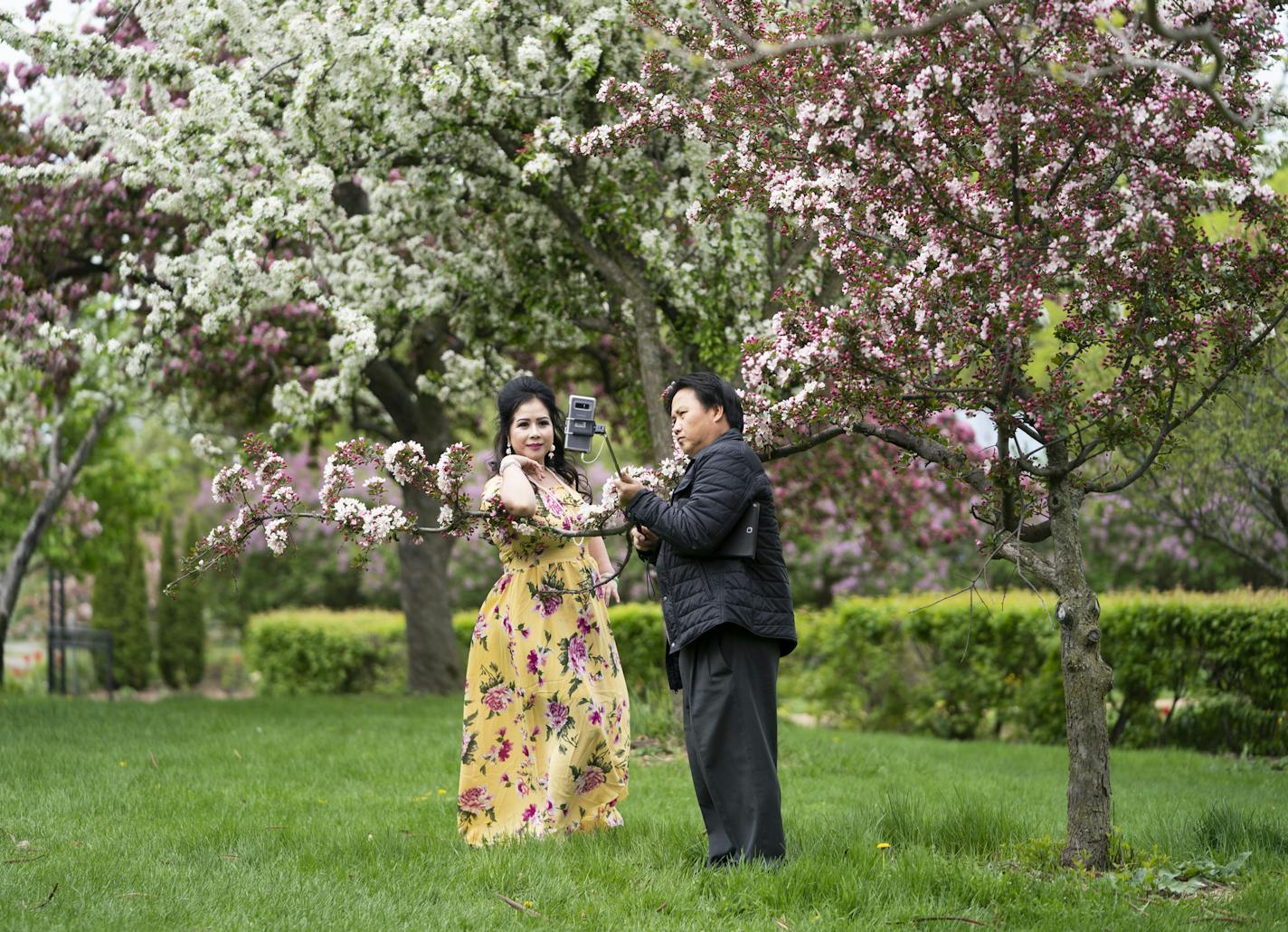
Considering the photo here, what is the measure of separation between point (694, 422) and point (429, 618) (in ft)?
29.7

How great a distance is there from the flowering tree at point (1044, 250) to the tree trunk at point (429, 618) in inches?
Result: 344

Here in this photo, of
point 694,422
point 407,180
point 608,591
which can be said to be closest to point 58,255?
point 407,180

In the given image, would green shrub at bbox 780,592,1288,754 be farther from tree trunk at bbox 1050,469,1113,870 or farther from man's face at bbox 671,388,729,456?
man's face at bbox 671,388,729,456

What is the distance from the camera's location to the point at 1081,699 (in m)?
4.75

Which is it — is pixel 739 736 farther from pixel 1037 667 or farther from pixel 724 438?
pixel 1037 667

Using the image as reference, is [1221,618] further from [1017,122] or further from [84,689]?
[84,689]

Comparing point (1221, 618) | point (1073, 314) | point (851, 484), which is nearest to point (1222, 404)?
point (1221, 618)

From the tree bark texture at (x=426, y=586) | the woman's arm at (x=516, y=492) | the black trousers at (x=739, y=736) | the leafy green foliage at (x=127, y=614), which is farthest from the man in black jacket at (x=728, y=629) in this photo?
the leafy green foliage at (x=127, y=614)

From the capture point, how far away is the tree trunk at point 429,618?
13.2 m

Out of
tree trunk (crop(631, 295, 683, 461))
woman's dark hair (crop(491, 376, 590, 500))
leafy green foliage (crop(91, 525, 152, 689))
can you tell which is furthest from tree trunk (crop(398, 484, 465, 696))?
leafy green foliage (crop(91, 525, 152, 689))

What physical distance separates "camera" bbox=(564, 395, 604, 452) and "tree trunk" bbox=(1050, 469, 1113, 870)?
6.08ft

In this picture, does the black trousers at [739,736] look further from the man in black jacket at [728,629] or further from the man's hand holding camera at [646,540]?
the man's hand holding camera at [646,540]

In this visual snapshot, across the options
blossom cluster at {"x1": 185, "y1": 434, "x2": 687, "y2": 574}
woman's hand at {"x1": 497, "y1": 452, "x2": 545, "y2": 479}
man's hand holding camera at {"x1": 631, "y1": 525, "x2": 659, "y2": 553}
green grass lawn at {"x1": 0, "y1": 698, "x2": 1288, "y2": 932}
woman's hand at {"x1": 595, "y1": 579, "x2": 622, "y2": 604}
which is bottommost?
green grass lawn at {"x1": 0, "y1": 698, "x2": 1288, "y2": 932}

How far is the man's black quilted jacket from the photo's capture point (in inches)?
179
